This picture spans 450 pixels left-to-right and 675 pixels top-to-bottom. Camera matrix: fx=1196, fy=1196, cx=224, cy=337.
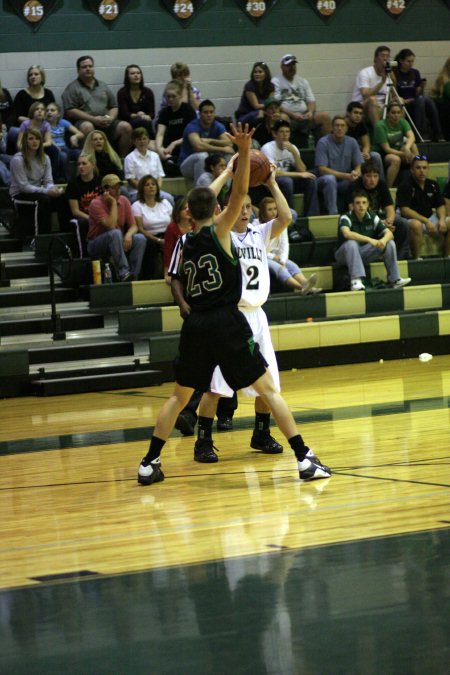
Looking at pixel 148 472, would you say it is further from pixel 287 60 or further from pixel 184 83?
pixel 287 60

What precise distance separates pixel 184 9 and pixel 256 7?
1.01 metres

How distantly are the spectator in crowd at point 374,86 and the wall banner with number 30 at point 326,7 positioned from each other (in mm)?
926

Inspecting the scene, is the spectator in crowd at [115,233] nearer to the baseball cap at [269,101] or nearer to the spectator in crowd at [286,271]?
the spectator in crowd at [286,271]

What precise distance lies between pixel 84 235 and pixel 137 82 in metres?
2.71

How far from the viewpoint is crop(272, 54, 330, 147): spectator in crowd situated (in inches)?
593

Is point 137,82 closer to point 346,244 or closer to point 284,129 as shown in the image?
point 284,129

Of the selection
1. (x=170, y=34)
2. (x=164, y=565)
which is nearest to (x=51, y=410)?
(x=164, y=565)

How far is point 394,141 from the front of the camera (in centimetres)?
1484

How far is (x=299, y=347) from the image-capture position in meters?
11.8

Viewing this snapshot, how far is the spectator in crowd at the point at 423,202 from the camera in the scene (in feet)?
45.0

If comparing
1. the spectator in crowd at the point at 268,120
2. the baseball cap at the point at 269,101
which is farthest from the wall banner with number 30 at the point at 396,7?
the spectator in crowd at the point at 268,120

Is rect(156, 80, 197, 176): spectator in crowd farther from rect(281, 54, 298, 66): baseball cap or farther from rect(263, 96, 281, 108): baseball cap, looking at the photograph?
rect(281, 54, 298, 66): baseball cap

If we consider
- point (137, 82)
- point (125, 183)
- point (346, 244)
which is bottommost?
point (346, 244)

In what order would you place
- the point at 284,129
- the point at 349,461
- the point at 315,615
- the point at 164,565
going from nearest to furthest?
the point at 315,615
the point at 164,565
the point at 349,461
the point at 284,129
